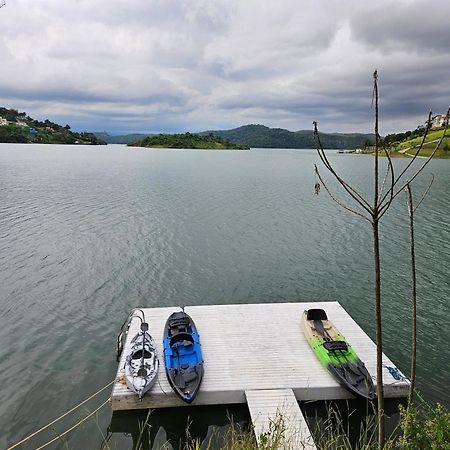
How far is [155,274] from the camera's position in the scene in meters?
19.2

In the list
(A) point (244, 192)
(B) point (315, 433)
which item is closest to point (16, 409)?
(B) point (315, 433)

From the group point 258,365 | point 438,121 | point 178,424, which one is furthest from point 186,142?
point 438,121

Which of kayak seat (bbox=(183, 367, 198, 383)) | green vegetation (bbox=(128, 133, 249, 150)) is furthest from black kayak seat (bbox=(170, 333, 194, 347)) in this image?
green vegetation (bbox=(128, 133, 249, 150))

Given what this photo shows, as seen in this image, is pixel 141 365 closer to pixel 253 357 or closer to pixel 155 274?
pixel 253 357

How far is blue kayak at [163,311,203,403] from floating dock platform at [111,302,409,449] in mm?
292

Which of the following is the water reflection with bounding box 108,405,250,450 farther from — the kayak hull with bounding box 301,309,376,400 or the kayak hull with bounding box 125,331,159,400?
the kayak hull with bounding box 301,309,376,400

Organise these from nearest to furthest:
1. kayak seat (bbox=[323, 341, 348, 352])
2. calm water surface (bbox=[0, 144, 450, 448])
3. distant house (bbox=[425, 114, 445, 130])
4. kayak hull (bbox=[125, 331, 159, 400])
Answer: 1. distant house (bbox=[425, 114, 445, 130])
2. kayak hull (bbox=[125, 331, 159, 400])
3. kayak seat (bbox=[323, 341, 348, 352])
4. calm water surface (bbox=[0, 144, 450, 448])

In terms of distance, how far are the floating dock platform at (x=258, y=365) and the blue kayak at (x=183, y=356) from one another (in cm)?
29

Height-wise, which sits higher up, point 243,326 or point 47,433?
point 243,326

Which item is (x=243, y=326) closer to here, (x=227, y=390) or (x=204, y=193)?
(x=227, y=390)

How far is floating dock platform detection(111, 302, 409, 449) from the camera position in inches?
379

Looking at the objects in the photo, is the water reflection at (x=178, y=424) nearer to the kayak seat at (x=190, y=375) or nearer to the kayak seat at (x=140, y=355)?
the kayak seat at (x=190, y=375)

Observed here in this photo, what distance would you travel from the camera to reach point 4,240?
74.5 ft

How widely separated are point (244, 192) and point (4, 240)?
29.0m
